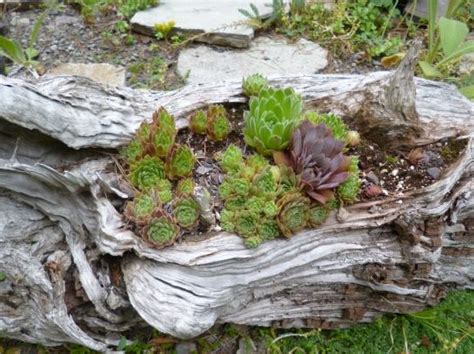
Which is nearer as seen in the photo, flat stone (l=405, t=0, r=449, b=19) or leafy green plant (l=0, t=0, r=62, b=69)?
A: leafy green plant (l=0, t=0, r=62, b=69)

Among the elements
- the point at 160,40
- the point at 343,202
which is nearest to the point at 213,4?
the point at 160,40

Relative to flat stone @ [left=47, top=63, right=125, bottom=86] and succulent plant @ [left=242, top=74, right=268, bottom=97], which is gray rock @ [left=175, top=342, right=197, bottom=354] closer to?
succulent plant @ [left=242, top=74, right=268, bottom=97]

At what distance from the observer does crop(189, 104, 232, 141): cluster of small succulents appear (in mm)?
2580

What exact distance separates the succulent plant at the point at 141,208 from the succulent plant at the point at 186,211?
9 cm

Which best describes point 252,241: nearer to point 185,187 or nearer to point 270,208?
point 270,208

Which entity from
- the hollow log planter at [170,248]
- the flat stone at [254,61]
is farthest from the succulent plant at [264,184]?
the flat stone at [254,61]

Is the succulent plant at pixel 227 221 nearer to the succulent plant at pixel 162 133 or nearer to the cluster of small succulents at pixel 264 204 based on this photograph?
the cluster of small succulents at pixel 264 204

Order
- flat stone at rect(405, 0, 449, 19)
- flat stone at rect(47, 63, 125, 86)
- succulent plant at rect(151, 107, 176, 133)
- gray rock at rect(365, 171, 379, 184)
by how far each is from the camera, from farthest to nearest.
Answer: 1. flat stone at rect(405, 0, 449, 19)
2. flat stone at rect(47, 63, 125, 86)
3. gray rock at rect(365, 171, 379, 184)
4. succulent plant at rect(151, 107, 176, 133)

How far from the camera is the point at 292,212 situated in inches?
88.4

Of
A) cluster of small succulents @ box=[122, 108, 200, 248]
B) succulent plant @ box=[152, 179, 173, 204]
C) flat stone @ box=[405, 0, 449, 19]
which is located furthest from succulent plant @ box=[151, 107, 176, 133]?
flat stone @ box=[405, 0, 449, 19]

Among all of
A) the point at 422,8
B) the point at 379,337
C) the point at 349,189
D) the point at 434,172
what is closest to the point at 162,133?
the point at 349,189

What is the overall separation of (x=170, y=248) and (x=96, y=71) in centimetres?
250

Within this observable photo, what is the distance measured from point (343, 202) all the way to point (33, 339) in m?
1.55

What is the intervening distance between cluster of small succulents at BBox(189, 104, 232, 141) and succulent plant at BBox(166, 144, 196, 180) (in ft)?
0.74
